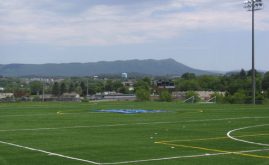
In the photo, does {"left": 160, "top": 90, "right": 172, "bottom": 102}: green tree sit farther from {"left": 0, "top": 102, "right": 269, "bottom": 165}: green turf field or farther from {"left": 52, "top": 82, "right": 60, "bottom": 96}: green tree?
{"left": 0, "top": 102, "right": 269, "bottom": 165}: green turf field

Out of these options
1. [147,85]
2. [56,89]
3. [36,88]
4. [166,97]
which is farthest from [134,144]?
[36,88]

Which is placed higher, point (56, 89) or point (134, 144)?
point (56, 89)

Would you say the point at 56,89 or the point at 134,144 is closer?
the point at 134,144

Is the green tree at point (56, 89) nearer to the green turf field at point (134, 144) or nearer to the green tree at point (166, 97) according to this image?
the green tree at point (166, 97)

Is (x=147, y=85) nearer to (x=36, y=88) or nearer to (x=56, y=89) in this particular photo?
(x=56, y=89)

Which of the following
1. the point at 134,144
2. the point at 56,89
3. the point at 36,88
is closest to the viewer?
the point at 134,144

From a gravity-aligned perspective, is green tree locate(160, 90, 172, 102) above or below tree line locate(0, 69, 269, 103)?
below

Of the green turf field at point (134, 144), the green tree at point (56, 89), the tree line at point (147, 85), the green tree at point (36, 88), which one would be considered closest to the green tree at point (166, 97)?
the tree line at point (147, 85)

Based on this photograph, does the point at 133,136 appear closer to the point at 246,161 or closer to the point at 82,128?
the point at 82,128

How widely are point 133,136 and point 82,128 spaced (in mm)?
4261

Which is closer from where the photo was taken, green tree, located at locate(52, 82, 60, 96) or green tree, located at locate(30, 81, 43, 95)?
green tree, located at locate(52, 82, 60, 96)

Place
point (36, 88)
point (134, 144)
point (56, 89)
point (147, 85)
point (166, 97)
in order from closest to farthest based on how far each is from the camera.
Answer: point (134, 144) < point (166, 97) < point (147, 85) < point (56, 89) < point (36, 88)

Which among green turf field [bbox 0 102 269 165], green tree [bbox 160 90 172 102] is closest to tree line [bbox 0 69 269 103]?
green tree [bbox 160 90 172 102]

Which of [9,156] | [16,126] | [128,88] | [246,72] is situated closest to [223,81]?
[246,72]
